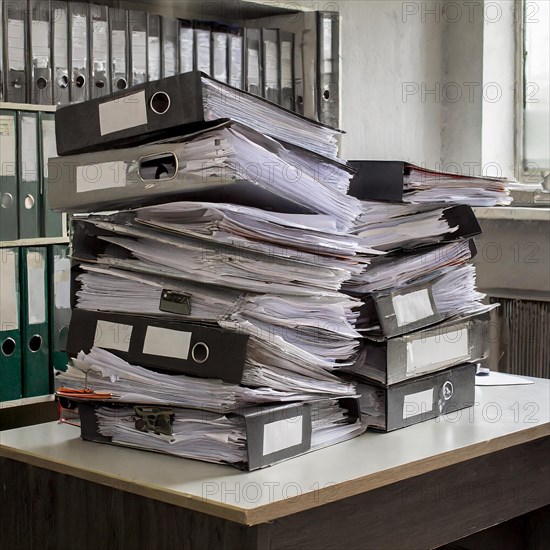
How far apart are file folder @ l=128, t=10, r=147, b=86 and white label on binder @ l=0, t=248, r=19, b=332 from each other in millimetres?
579

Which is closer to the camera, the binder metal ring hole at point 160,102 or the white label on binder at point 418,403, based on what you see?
the binder metal ring hole at point 160,102

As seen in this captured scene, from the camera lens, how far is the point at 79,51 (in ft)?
8.19

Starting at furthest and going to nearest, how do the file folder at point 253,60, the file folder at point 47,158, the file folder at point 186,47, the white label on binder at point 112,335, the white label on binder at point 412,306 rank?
the file folder at point 253,60 < the file folder at point 186,47 < the file folder at point 47,158 < the white label on binder at point 412,306 < the white label on binder at point 112,335

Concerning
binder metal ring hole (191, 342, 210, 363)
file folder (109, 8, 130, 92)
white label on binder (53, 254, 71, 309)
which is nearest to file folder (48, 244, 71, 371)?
white label on binder (53, 254, 71, 309)

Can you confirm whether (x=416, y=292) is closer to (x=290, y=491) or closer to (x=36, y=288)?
(x=290, y=491)

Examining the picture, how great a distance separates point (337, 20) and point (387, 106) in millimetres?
573

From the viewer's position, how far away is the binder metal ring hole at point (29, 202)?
2457 millimetres

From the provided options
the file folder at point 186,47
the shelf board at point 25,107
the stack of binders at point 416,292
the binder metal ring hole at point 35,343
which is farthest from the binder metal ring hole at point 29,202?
the stack of binders at point 416,292

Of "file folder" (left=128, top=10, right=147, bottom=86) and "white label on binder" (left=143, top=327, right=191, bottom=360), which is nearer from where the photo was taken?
"white label on binder" (left=143, top=327, right=191, bottom=360)

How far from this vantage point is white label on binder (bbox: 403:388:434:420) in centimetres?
137

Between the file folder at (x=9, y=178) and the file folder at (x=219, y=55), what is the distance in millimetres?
627

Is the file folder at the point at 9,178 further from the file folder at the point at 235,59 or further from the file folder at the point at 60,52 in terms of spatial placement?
the file folder at the point at 235,59

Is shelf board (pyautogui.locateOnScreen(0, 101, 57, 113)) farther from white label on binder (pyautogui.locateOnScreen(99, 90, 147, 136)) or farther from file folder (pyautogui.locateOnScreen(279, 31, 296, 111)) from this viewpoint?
white label on binder (pyautogui.locateOnScreen(99, 90, 147, 136))

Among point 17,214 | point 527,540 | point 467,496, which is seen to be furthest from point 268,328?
point 17,214
